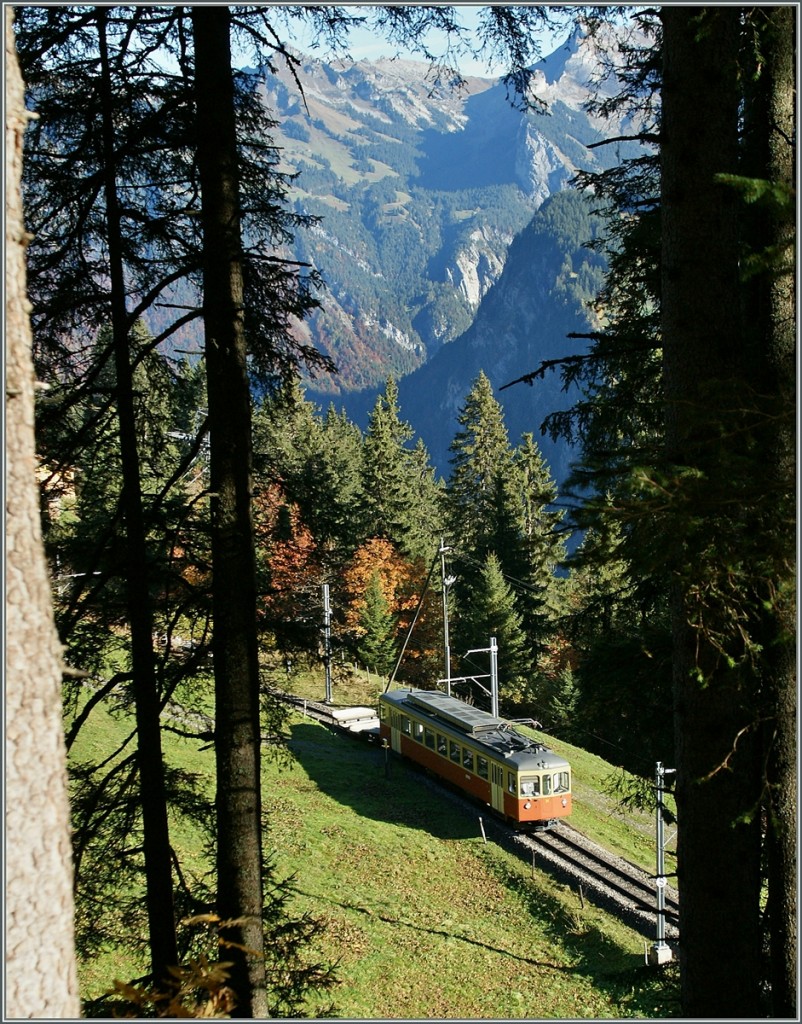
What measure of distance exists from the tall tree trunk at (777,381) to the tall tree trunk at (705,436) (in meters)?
0.34

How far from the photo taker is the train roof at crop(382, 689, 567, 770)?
19844 mm

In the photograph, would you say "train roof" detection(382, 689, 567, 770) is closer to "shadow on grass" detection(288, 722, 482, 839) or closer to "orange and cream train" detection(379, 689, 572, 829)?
"orange and cream train" detection(379, 689, 572, 829)

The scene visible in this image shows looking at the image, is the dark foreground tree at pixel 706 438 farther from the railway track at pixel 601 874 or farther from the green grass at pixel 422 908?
the railway track at pixel 601 874

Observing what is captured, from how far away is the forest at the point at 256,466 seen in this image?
2949mm

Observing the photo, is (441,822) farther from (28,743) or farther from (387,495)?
(387,495)

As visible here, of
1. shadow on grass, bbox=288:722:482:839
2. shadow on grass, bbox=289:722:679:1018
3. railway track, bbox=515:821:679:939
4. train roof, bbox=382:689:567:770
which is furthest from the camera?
shadow on grass, bbox=288:722:482:839

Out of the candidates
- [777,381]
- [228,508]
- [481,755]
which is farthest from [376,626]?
[777,381]

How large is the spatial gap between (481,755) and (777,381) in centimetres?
1747

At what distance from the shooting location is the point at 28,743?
2.59 m

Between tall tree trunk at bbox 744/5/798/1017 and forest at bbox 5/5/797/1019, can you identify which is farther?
tall tree trunk at bbox 744/5/798/1017

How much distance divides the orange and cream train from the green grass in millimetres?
780

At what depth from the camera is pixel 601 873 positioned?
60.1 feet

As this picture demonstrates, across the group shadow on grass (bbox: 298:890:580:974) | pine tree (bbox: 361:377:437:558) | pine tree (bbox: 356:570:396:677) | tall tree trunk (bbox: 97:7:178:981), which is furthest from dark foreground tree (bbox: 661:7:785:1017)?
pine tree (bbox: 361:377:437:558)

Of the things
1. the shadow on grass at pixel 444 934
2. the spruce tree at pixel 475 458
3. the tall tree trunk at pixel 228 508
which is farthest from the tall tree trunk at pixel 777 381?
the spruce tree at pixel 475 458
